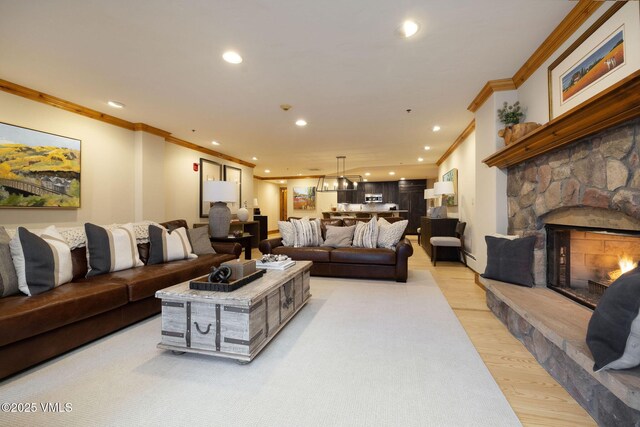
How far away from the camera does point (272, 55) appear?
247cm

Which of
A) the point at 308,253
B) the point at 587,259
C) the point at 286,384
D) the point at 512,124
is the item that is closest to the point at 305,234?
the point at 308,253

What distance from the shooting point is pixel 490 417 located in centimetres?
132

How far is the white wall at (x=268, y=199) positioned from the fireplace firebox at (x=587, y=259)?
953 centimetres

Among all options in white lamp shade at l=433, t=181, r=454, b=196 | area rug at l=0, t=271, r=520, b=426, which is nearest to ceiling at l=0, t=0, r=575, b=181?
white lamp shade at l=433, t=181, r=454, b=196

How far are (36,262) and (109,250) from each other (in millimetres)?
621

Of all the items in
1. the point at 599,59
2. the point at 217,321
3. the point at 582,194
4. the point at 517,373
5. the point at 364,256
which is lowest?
the point at 517,373

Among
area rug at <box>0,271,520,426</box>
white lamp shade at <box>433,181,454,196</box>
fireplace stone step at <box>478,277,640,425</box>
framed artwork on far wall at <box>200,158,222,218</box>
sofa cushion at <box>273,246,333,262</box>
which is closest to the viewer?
fireplace stone step at <box>478,277,640,425</box>

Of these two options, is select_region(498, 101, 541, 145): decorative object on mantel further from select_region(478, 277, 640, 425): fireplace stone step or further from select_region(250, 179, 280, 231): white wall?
select_region(250, 179, 280, 231): white wall

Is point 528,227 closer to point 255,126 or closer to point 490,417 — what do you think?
point 490,417

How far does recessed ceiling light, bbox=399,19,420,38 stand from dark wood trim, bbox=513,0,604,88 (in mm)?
1104

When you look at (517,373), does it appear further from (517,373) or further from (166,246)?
(166,246)

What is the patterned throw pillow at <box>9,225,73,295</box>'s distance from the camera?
1.93 metres

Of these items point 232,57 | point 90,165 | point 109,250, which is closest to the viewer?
point 232,57

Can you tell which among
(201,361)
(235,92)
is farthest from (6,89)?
(201,361)
